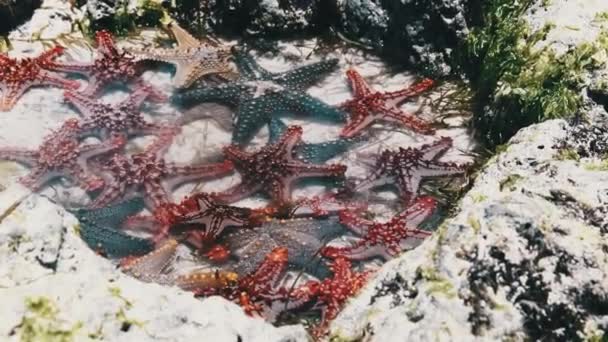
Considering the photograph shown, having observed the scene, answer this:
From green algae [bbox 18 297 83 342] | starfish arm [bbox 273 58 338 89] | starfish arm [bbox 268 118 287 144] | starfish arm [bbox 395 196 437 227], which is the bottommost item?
starfish arm [bbox 268 118 287 144]

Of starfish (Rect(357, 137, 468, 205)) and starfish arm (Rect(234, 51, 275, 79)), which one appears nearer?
starfish (Rect(357, 137, 468, 205))

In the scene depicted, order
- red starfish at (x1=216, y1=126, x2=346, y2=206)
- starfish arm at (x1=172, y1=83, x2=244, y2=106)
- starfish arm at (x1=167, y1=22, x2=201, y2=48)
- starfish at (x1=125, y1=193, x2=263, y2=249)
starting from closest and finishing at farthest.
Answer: starfish at (x1=125, y1=193, x2=263, y2=249) < red starfish at (x1=216, y1=126, x2=346, y2=206) < starfish arm at (x1=172, y1=83, x2=244, y2=106) < starfish arm at (x1=167, y1=22, x2=201, y2=48)

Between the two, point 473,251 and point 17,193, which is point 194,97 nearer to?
point 17,193

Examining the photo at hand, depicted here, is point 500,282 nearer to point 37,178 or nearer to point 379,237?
point 379,237

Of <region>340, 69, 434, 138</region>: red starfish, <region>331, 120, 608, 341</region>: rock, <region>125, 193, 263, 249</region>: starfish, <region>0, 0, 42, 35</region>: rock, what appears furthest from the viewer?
<region>0, 0, 42, 35</region>: rock

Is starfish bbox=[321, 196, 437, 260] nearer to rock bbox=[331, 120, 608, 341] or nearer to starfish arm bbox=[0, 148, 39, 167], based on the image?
rock bbox=[331, 120, 608, 341]

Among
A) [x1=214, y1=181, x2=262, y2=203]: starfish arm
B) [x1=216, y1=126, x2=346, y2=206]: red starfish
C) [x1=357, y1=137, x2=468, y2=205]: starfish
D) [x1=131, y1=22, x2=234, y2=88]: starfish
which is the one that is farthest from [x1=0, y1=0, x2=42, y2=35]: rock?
[x1=357, y1=137, x2=468, y2=205]: starfish

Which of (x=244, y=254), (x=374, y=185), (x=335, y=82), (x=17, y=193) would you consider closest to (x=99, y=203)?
(x=244, y=254)

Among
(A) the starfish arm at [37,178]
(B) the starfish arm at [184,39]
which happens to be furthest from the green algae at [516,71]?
(A) the starfish arm at [37,178]
